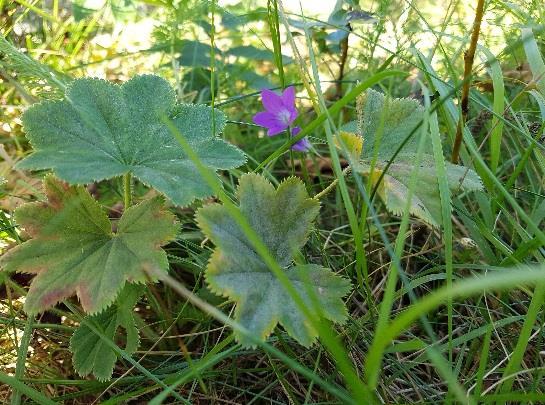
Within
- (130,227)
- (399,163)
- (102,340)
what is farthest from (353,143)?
(102,340)

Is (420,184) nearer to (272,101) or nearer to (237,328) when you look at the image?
(272,101)

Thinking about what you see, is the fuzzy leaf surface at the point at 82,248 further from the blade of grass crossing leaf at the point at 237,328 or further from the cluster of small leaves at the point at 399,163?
the cluster of small leaves at the point at 399,163

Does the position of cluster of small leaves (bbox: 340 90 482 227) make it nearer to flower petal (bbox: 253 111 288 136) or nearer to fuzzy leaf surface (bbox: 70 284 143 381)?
flower petal (bbox: 253 111 288 136)

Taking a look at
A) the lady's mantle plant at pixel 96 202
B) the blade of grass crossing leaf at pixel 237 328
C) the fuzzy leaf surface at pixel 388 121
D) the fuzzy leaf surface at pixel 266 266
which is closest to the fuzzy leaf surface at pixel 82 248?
the lady's mantle plant at pixel 96 202

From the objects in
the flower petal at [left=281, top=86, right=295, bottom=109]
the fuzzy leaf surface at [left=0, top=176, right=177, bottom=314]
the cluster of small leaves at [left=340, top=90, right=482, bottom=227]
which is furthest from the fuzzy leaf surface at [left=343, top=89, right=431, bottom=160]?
the fuzzy leaf surface at [left=0, top=176, right=177, bottom=314]

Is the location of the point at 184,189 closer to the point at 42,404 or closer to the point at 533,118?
the point at 42,404
